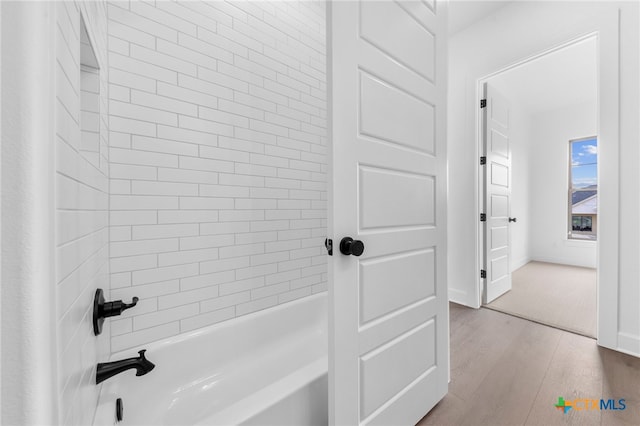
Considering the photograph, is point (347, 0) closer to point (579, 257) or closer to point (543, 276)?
point (543, 276)

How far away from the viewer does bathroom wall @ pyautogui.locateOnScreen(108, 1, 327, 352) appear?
1296 mm

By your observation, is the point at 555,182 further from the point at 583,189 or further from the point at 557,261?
the point at 557,261

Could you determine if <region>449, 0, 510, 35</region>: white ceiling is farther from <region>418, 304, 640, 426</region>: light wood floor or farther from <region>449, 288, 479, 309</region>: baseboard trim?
<region>418, 304, 640, 426</region>: light wood floor

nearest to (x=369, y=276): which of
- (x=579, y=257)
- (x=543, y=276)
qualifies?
(x=543, y=276)

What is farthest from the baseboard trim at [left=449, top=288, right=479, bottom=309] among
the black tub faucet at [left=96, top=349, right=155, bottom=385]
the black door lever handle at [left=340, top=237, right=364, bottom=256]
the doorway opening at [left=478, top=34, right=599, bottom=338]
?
the black tub faucet at [left=96, top=349, right=155, bottom=385]

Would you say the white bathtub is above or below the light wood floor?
above

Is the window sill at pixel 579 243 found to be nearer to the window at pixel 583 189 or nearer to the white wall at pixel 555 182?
the white wall at pixel 555 182

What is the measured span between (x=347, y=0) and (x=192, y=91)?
99 cm

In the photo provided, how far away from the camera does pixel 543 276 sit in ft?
13.1

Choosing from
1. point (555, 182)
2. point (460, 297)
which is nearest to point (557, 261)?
point (555, 182)

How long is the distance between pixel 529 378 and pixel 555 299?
6.42ft

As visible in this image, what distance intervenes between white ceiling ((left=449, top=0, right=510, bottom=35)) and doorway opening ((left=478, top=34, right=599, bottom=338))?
0.65 meters

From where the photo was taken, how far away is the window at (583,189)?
4621 mm

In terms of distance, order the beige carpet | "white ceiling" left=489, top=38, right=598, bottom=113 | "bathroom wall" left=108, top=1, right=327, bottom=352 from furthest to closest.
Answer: "white ceiling" left=489, top=38, right=598, bottom=113 < the beige carpet < "bathroom wall" left=108, top=1, right=327, bottom=352
